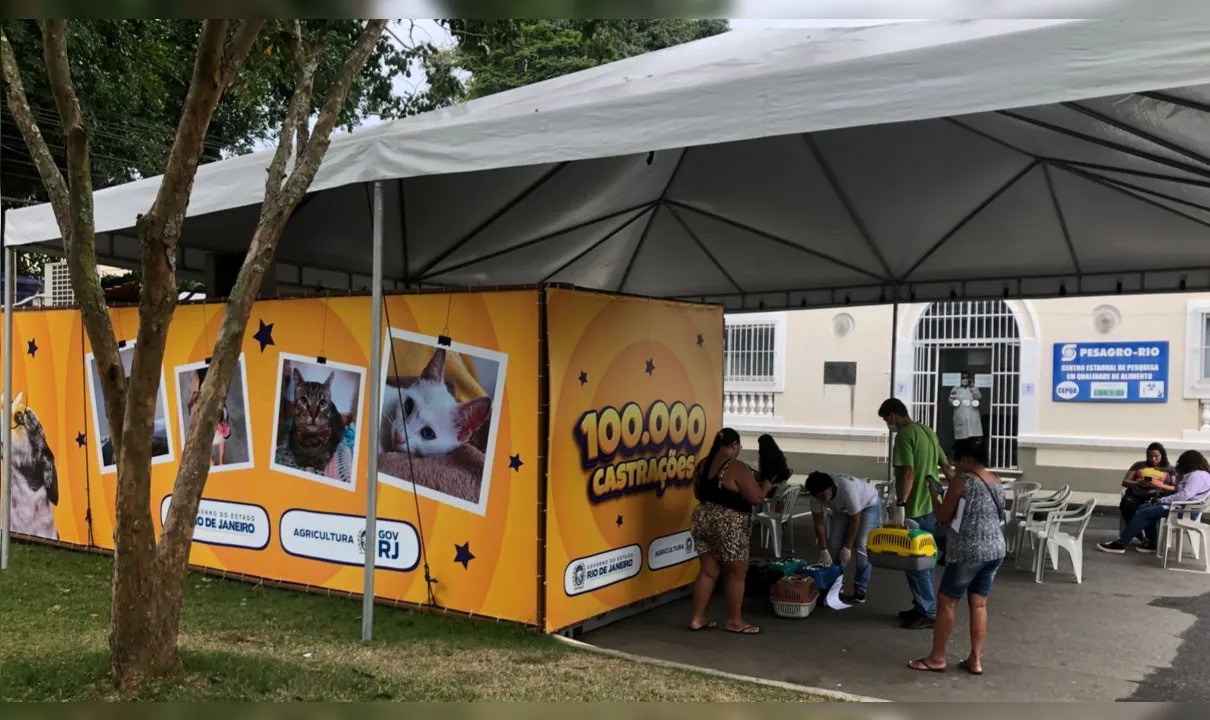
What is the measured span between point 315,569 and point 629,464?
99.3 inches

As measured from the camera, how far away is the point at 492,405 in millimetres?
5828

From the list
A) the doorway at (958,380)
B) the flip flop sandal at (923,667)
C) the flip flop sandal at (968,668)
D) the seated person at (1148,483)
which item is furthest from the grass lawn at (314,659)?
the doorway at (958,380)

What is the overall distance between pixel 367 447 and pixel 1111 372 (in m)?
11.7

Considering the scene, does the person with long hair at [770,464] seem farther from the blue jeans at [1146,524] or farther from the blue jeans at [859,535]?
the blue jeans at [1146,524]

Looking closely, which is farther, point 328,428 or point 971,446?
point 328,428

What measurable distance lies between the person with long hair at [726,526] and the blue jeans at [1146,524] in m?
5.46

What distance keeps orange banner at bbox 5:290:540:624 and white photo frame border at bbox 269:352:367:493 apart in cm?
1

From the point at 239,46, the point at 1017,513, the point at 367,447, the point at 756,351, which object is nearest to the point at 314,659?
the point at 367,447

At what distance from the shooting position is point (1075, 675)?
5.17 m

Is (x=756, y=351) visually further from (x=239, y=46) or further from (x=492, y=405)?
(x=239, y=46)

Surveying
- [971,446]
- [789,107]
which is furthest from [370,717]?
[971,446]

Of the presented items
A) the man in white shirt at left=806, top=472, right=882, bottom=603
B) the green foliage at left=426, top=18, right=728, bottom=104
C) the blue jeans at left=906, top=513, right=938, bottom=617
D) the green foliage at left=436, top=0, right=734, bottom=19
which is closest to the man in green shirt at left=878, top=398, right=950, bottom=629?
the blue jeans at left=906, top=513, right=938, bottom=617

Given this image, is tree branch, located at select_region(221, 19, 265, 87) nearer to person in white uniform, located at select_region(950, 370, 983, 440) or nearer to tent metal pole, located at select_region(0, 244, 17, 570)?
tent metal pole, located at select_region(0, 244, 17, 570)

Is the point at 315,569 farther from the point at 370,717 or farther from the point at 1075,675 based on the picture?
the point at 1075,675
